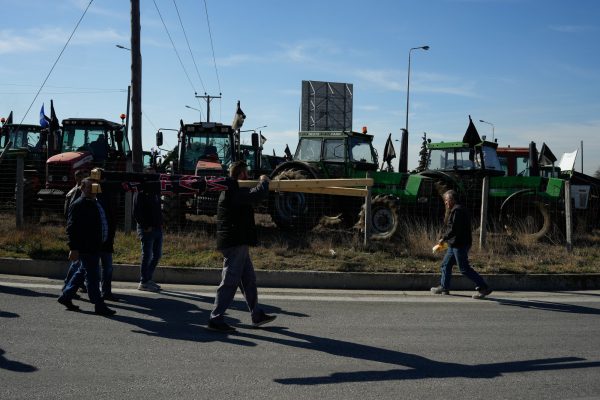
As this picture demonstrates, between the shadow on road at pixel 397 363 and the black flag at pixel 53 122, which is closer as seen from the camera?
the shadow on road at pixel 397 363

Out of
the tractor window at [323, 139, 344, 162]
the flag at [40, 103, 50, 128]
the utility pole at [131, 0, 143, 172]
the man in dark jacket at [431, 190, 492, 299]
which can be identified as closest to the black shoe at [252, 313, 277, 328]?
the man in dark jacket at [431, 190, 492, 299]

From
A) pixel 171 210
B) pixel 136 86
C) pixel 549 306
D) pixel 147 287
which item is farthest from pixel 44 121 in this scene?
pixel 549 306

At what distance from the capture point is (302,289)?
9.79 metres

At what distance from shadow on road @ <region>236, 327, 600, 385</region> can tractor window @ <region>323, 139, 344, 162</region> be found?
31.0ft

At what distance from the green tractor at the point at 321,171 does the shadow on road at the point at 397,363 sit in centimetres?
834

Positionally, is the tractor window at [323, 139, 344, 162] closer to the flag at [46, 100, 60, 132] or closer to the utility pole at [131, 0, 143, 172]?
the utility pole at [131, 0, 143, 172]

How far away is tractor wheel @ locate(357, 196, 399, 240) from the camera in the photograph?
13781mm

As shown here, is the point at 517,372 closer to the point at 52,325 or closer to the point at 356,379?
the point at 356,379

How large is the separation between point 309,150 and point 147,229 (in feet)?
25.4

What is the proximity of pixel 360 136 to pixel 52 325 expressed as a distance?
1054 cm

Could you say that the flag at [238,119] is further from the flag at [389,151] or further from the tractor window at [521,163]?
the tractor window at [521,163]

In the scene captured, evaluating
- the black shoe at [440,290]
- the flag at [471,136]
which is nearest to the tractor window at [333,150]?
the flag at [471,136]

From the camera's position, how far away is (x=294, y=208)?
15.5m

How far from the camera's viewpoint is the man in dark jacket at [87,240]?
24.6 ft
